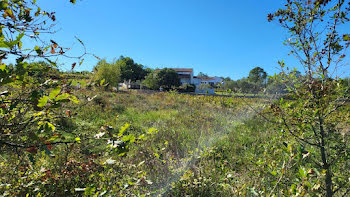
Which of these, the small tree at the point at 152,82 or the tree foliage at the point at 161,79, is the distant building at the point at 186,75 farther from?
the small tree at the point at 152,82

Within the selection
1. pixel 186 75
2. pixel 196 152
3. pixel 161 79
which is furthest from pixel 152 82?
pixel 196 152

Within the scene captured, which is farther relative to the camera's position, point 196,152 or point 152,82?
point 152,82

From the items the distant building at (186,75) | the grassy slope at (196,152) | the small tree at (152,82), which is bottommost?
the grassy slope at (196,152)

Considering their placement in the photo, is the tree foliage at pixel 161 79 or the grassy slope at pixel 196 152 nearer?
the grassy slope at pixel 196 152

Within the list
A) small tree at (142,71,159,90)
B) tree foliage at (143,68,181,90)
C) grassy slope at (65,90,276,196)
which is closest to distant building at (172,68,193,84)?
tree foliage at (143,68,181,90)

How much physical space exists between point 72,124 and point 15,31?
498cm

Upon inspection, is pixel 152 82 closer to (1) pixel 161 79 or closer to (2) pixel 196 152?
(1) pixel 161 79

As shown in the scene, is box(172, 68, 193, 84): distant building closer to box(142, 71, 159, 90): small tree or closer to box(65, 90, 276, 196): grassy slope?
box(142, 71, 159, 90): small tree

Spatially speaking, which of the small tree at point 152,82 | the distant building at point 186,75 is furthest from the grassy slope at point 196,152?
the distant building at point 186,75

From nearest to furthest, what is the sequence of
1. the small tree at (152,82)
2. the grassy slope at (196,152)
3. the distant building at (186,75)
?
1. the grassy slope at (196,152)
2. the small tree at (152,82)
3. the distant building at (186,75)

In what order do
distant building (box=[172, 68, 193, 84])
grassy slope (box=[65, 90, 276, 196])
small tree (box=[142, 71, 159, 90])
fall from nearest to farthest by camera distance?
grassy slope (box=[65, 90, 276, 196]) → small tree (box=[142, 71, 159, 90]) → distant building (box=[172, 68, 193, 84])

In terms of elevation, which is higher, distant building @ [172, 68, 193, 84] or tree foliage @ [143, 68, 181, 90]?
distant building @ [172, 68, 193, 84]

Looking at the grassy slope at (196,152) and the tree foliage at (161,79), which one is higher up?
the tree foliage at (161,79)

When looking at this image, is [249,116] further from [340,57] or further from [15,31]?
[15,31]
